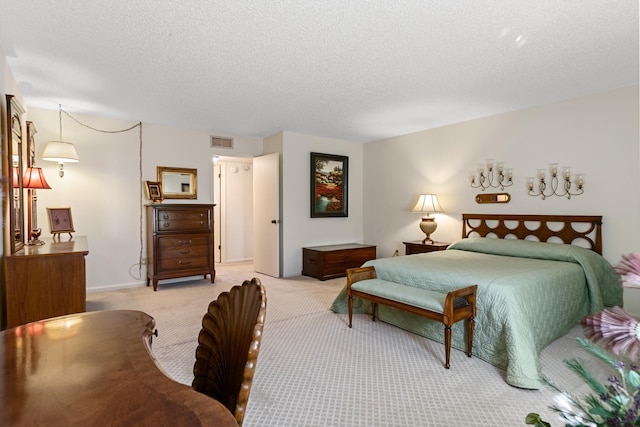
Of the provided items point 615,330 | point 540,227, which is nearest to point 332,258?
point 540,227

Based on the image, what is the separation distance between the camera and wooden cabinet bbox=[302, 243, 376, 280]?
5305 mm

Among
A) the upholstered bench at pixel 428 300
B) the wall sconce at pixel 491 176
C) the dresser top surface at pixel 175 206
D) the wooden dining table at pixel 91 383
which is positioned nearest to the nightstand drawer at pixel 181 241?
the dresser top surface at pixel 175 206

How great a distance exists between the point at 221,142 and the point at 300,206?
1679mm

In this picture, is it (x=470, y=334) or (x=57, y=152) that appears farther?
(x=57, y=152)

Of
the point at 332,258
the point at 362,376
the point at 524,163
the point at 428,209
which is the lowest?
the point at 362,376

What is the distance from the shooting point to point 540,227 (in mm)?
4059

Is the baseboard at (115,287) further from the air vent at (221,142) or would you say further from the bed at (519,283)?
the bed at (519,283)

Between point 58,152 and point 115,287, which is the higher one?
point 58,152

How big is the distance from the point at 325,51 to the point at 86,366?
2.55 meters

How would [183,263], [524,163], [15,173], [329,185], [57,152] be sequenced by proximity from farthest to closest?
[329,185]
[183,263]
[524,163]
[57,152]
[15,173]

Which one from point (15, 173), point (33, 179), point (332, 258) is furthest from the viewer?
point (332, 258)

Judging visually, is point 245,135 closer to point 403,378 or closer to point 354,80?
point 354,80

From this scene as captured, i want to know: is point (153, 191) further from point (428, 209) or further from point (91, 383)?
point (91, 383)

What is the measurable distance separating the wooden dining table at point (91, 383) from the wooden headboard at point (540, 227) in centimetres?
427
